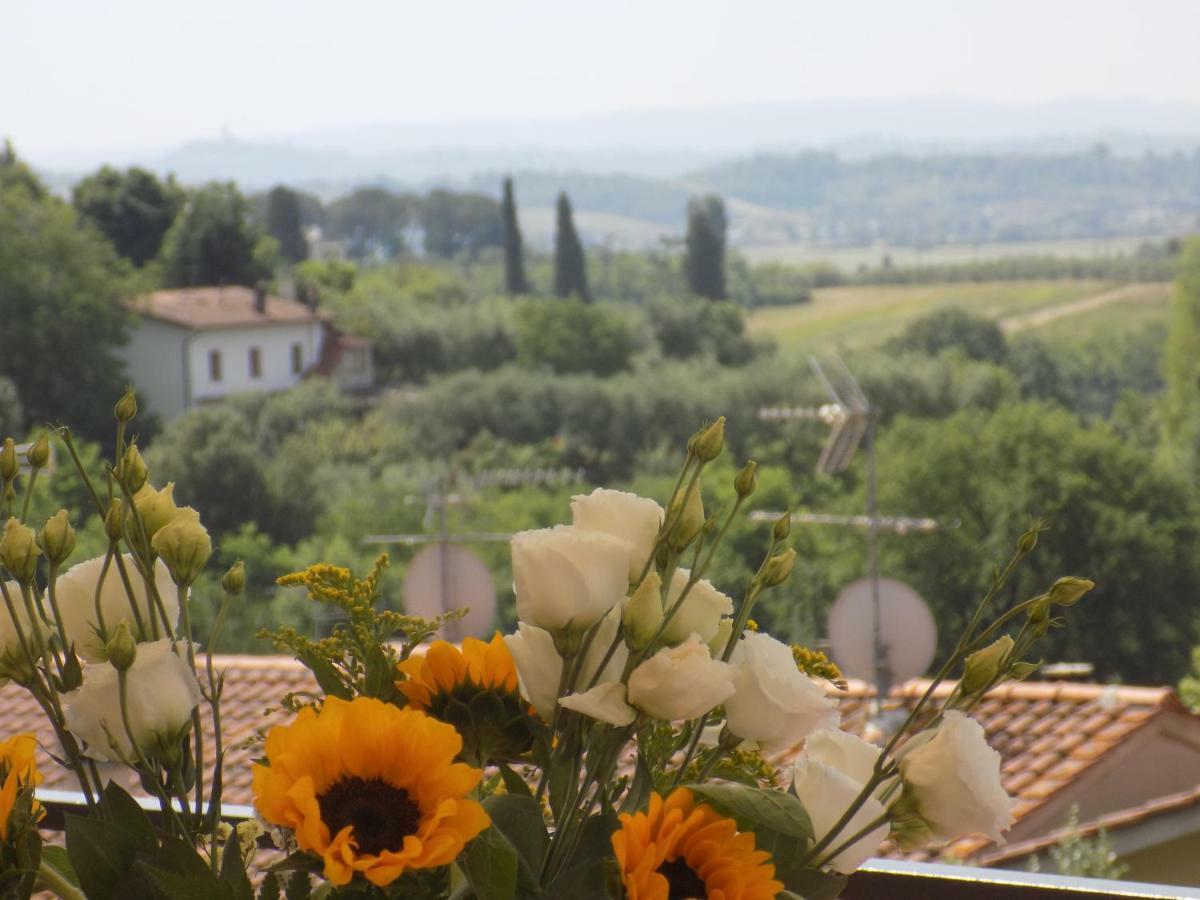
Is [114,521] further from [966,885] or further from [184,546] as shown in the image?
[966,885]

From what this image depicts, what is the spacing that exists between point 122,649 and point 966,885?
0.44 m

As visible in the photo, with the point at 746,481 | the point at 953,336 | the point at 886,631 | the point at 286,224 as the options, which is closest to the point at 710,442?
the point at 746,481

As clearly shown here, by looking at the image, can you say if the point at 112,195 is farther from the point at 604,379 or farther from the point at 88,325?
the point at 604,379

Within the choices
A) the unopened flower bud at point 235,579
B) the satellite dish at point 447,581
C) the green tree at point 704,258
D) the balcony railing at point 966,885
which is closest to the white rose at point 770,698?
the unopened flower bud at point 235,579

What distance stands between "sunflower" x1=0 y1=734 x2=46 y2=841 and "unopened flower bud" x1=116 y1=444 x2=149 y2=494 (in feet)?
0.24

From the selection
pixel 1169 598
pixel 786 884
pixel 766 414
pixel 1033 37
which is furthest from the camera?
pixel 1033 37

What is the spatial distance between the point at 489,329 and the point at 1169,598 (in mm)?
13453

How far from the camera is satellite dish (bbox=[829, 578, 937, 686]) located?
15.2 ft

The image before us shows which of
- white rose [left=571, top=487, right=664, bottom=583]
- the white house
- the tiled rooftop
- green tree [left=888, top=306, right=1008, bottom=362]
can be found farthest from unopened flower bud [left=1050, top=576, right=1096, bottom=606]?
green tree [left=888, top=306, right=1008, bottom=362]

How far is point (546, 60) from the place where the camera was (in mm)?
53500

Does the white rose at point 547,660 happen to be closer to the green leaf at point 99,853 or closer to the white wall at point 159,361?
the green leaf at point 99,853

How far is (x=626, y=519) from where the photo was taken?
454 mm

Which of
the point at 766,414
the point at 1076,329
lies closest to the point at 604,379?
the point at 1076,329

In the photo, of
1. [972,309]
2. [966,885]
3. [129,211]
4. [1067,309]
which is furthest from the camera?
[1067,309]
